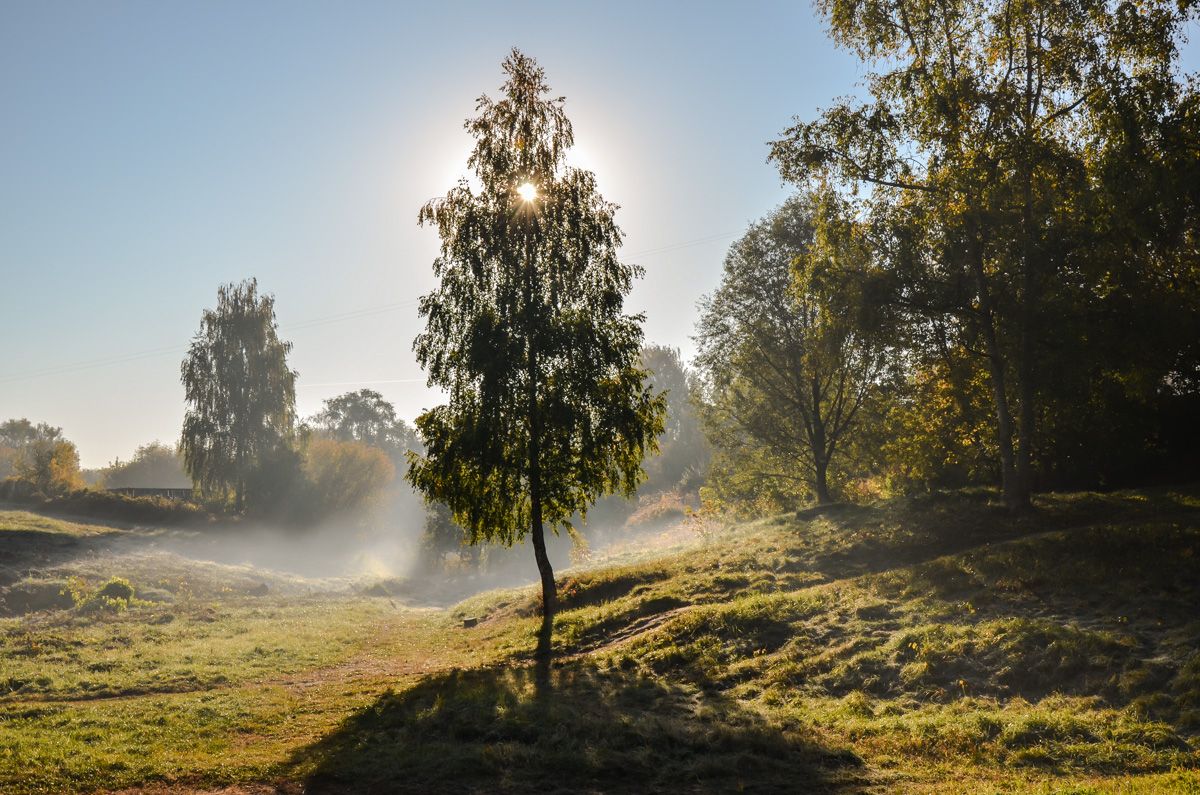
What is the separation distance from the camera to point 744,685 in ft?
44.0

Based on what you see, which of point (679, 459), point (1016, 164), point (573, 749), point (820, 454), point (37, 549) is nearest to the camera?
point (573, 749)

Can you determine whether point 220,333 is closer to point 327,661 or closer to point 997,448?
point 327,661

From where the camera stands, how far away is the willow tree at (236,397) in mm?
60250

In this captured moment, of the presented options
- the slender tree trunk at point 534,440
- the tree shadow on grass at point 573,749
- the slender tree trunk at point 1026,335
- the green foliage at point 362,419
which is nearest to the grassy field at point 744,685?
the tree shadow on grass at point 573,749

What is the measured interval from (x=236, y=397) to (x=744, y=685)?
5968 centimetres

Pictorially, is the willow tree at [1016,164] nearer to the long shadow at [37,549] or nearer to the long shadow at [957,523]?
the long shadow at [957,523]

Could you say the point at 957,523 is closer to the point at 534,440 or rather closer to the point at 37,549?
the point at 534,440

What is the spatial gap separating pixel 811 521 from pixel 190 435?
53509 mm

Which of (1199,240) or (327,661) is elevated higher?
(1199,240)

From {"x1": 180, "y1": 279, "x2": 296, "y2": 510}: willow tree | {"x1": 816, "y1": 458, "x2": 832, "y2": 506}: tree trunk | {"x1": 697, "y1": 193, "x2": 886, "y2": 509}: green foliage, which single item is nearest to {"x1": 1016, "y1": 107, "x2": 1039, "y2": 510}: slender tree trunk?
{"x1": 697, "y1": 193, "x2": 886, "y2": 509}: green foliage

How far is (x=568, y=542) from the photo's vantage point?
79188mm

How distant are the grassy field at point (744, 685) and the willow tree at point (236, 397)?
3873 cm

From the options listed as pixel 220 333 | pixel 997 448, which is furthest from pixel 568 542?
pixel 997 448

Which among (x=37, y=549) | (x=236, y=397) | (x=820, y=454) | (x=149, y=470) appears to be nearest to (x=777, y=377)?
(x=820, y=454)
